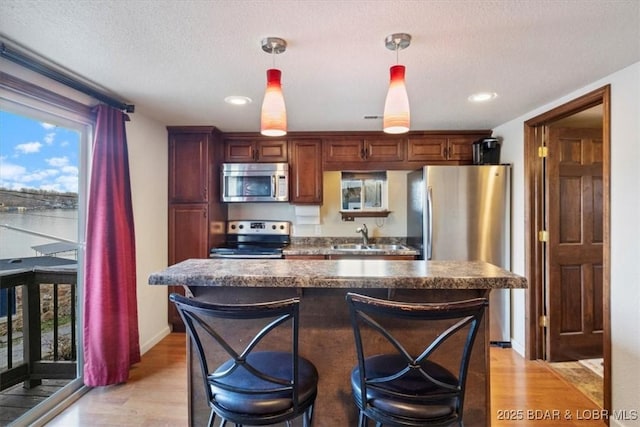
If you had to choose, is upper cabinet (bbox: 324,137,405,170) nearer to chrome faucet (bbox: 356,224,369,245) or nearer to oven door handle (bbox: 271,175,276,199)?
oven door handle (bbox: 271,175,276,199)

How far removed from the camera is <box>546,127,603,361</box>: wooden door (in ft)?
9.35

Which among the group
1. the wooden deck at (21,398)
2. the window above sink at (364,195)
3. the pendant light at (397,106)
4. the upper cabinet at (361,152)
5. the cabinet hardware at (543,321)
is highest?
the upper cabinet at (361,152)

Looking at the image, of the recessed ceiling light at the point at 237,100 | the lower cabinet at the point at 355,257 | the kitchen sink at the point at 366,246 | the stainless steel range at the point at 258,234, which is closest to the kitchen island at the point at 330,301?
the recessed ceiling light at the point at 237,100

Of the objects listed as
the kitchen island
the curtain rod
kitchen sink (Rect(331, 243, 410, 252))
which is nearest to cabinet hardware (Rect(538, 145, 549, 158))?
kitchen sink (Rect(331, 243, 410, 252))

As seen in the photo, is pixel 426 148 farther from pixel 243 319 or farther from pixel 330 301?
pixel 243 319

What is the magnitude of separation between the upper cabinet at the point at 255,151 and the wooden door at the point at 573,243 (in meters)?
2.61

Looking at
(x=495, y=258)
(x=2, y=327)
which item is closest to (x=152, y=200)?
(x=2, y=327)

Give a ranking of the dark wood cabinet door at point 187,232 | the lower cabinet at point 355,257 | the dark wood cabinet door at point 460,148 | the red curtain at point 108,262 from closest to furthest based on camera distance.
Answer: the red curtain at point 108,262 < the lower cabinet at point 355,257 < the dark wood cabinet door at point 187,232 < the dark wood cabinet door at point 460,148

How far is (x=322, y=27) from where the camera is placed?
5.00 ft

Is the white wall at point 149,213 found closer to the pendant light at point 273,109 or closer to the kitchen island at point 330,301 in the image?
the kitchen island at point 330,301

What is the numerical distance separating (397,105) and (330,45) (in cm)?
54

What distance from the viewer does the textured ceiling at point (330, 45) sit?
1.40 meters

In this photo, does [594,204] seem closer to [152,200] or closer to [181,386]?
[181,386]

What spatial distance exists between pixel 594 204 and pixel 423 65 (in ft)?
7.30
